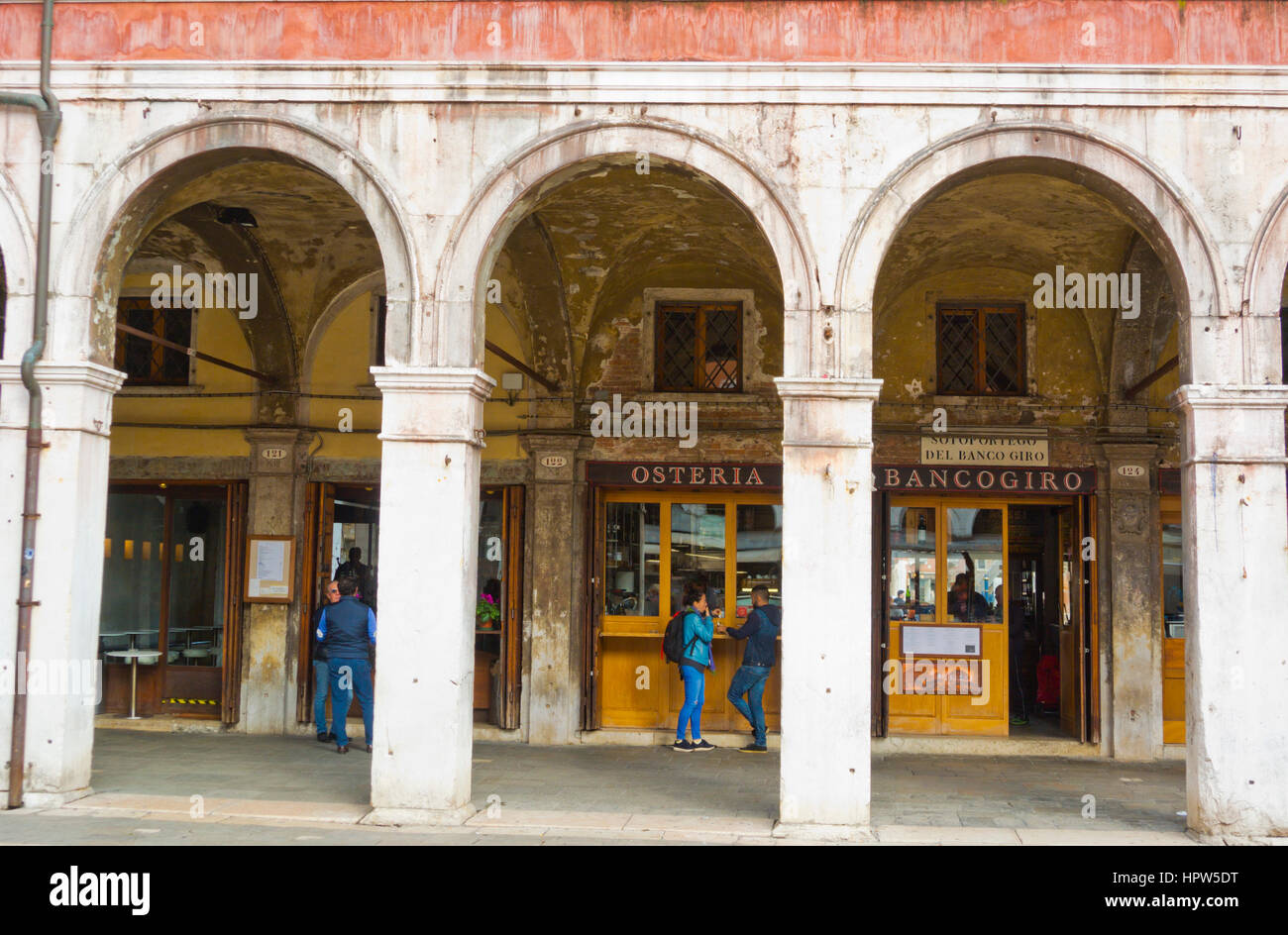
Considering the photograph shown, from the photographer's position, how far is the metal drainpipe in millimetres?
8625

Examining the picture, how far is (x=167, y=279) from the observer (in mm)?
12828

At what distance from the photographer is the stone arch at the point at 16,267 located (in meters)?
8.81

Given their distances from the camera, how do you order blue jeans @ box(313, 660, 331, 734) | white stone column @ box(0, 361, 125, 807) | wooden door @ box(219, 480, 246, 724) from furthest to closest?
wooden door @ box(219, 480, 246, 724)
blue jeans @ box(313, 660, 331, 734)
white stone column @ box(0, 361, 125, 807)

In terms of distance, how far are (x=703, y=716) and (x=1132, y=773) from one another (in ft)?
13.4

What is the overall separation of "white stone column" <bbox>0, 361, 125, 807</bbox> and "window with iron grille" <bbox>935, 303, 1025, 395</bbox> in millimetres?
8085

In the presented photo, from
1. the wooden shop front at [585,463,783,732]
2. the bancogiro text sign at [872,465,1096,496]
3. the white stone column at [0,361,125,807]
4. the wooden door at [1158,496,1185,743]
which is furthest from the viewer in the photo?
the wooden shop front at [585,463,783,732]

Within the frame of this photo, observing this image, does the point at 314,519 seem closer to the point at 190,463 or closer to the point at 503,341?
the point at 190,463

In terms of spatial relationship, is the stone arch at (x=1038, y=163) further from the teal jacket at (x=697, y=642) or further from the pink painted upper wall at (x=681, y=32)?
the teal jacket at (x=697, y=642)

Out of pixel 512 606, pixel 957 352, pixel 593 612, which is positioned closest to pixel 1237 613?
pixel 957 352

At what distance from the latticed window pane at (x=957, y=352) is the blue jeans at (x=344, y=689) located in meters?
6.44

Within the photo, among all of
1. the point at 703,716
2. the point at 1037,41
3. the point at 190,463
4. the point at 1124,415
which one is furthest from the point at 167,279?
the point at 1124,415

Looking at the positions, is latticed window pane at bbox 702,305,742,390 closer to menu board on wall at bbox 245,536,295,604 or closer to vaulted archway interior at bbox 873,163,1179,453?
vaulted archway interior at bbox 873,163,1179,453

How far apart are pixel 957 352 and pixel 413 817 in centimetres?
737

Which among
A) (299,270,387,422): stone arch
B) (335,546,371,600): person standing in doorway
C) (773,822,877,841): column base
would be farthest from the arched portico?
(335,546,371,600): person standing in doorway
